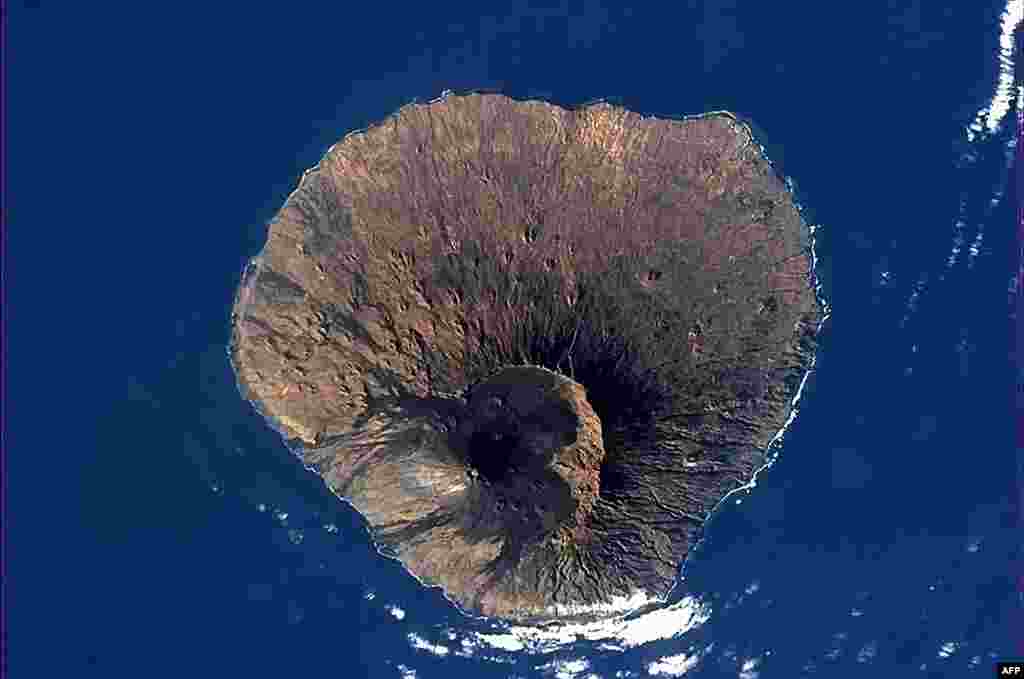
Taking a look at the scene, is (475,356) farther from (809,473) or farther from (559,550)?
(809,473)

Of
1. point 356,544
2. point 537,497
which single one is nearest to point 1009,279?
point 537,497

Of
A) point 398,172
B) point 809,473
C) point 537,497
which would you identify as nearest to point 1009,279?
point 809,473

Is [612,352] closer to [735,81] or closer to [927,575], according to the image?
[735,81]

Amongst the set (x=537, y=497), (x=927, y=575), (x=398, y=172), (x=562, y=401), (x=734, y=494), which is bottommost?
(x=927, y=575)

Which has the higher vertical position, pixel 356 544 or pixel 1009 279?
pixel 1009 279

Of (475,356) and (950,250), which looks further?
(950,250)

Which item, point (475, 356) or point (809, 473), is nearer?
point (475, 356)
